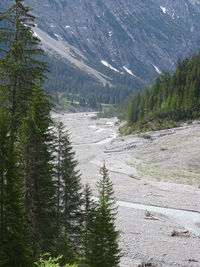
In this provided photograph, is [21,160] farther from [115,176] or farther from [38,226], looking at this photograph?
[115,176]

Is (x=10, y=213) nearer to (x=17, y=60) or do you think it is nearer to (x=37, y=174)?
(x=37, y=174)

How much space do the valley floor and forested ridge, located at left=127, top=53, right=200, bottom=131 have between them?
1137 centimetres

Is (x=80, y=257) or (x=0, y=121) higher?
(x=0, y=121)

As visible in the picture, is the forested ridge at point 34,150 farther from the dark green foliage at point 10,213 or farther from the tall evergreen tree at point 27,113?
the dark green foliage at point 10,213

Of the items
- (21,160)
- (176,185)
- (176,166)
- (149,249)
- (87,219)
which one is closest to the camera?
(21,160)

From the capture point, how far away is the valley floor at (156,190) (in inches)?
1134

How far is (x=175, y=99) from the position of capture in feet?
338

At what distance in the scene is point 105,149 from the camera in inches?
3265

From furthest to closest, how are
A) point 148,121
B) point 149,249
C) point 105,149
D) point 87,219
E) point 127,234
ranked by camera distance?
point 148,121, point 105,149, point 127,234, point 149,249, point 87,219

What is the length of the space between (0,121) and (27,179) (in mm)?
5007

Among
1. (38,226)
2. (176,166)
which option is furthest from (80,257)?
(176,166)

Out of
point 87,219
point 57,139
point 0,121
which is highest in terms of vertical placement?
point 0,121

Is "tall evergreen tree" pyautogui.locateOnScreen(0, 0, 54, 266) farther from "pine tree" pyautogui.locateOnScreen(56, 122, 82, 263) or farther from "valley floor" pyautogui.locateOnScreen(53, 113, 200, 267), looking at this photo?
"valley floor" pyautogui.locateOnScreen(53, 113, 200, 267)

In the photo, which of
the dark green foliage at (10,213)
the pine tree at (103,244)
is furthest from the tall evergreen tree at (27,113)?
the dark green foliage at (10,213)
